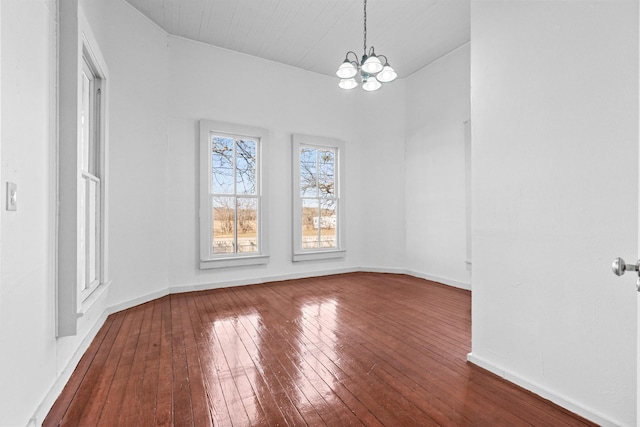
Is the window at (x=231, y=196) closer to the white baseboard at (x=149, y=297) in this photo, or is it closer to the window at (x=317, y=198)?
the white baseboard at (x=149, y=297)

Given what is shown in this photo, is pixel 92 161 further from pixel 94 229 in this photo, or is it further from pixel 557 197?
pixel 557 197

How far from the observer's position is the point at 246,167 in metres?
4.93

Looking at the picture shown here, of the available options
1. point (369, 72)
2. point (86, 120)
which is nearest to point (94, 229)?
point (86, 120)

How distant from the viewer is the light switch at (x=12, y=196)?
4.53 feet

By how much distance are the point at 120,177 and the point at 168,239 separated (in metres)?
1.07

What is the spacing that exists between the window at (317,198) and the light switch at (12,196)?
3895 millimetres

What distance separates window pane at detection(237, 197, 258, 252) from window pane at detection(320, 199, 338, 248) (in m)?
1.21

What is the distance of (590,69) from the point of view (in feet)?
5.45

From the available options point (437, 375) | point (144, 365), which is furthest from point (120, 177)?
point (437, 375)

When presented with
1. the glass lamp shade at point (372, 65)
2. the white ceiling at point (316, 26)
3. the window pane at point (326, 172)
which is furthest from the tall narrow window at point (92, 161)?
the window pane at point (326, 172)

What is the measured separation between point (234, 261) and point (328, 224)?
179 cm

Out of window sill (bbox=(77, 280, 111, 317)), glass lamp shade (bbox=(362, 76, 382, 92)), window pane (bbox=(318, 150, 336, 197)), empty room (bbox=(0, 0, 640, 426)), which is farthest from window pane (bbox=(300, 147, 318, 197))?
window sill (bbox=(77, 280, 111, 317))

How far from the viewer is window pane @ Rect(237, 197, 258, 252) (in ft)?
15.9

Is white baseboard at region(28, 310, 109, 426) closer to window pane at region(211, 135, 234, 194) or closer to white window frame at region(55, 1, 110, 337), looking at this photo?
white window frame at region(55, 1, 110, 337)
